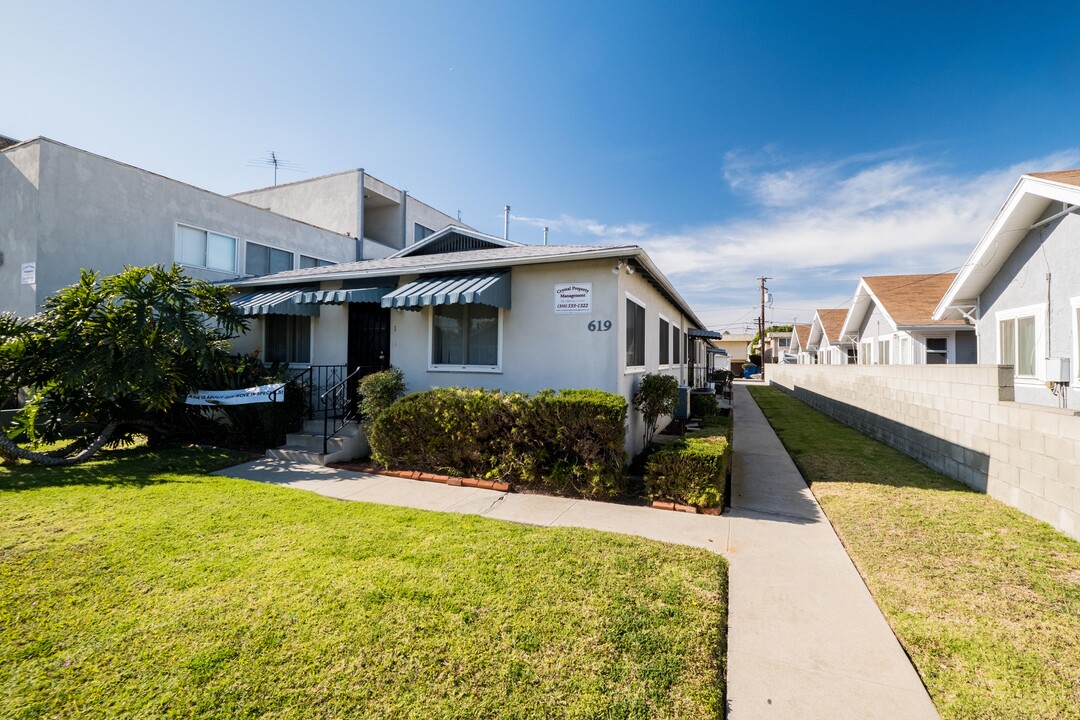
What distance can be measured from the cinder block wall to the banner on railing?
11721 mm

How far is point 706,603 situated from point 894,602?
157cm

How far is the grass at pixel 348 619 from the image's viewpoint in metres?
2.57

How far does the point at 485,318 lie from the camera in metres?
8.80

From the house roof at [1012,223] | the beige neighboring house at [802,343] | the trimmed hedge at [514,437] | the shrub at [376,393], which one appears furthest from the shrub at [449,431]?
the beige neighboring house at [802,343]

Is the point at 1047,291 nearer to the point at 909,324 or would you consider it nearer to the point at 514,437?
the point at 909,324

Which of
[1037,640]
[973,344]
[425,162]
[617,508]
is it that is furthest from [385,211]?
[973,344]

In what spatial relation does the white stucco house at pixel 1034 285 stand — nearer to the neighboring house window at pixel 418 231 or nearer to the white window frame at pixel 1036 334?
the white window frame at pixel 1036 334

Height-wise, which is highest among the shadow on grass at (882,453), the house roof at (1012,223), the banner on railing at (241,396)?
the house roof at (1012,223)

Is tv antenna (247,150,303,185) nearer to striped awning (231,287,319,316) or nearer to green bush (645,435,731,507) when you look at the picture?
striped awning (231,287,319,316)

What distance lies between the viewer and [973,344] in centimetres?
1705

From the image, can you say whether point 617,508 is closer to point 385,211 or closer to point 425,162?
point 425,162

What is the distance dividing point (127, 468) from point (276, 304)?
3835mm

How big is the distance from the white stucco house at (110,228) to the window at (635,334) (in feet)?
39.8

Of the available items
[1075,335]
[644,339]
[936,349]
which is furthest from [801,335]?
[644,339]
